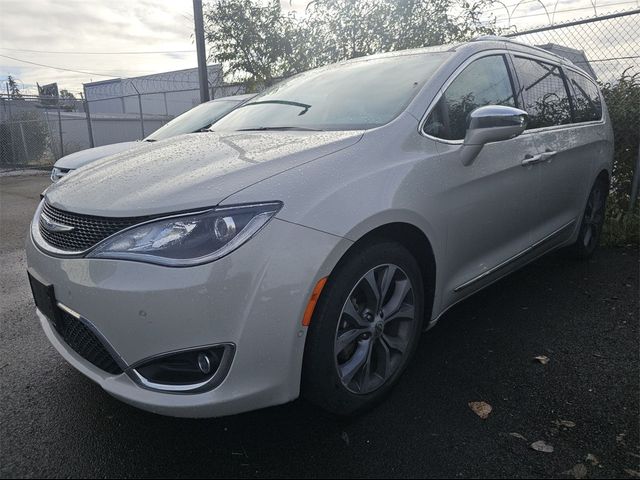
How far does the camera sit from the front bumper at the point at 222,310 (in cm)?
168

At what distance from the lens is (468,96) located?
9.07 ft

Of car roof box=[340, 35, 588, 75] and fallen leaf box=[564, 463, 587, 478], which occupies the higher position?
car roof box=[340, 35, 588, 75]

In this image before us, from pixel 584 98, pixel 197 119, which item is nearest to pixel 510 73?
pixel 584 98

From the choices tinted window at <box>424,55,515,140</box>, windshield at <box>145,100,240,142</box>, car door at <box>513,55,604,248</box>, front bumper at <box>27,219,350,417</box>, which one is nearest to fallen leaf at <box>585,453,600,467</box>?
front bumper at <box>27,219,350,417</box>

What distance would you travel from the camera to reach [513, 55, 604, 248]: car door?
10.7 feet

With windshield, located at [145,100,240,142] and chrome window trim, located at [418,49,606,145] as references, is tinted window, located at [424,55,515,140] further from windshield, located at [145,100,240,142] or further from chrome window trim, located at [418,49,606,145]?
windshield, located at [145,100,240,142]

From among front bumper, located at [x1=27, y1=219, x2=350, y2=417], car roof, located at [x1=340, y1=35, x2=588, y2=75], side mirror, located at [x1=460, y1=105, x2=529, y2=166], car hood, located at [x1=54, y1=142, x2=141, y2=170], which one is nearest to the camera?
front bumper, located at [x1=27, y1=219, x2=350, y2=417]

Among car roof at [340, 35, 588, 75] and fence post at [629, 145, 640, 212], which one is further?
fence post at [629, 145, 640, 212]

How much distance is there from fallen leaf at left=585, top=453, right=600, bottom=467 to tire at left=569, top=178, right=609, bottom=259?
266cm

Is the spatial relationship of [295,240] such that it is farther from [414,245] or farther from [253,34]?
[253,34]

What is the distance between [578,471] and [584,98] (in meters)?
3.31

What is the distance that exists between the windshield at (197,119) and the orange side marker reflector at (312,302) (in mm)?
4519

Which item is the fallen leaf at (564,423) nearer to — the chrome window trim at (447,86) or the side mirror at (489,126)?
the side mirror at (489,126)

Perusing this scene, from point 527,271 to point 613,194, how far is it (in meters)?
2.25
